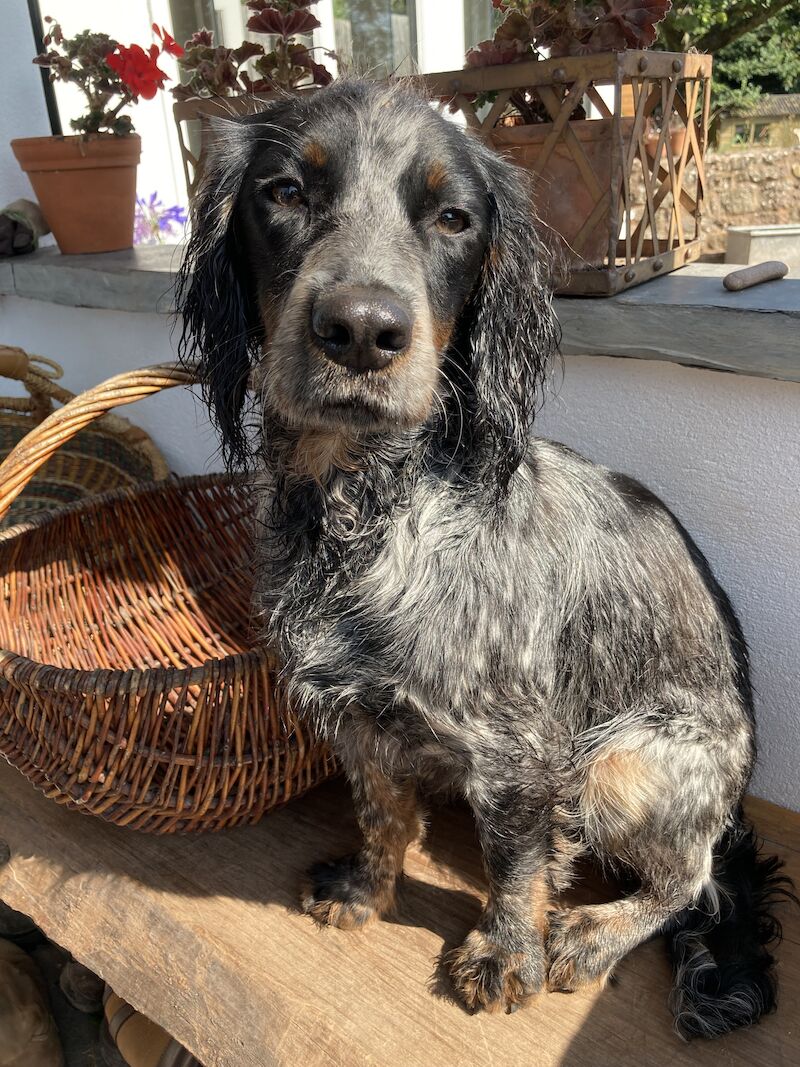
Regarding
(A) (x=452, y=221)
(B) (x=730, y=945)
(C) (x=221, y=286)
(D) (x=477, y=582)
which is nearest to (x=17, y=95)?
(C) (x=221, y=286)

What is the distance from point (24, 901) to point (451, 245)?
169 centimetres

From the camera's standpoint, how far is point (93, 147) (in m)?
3.15

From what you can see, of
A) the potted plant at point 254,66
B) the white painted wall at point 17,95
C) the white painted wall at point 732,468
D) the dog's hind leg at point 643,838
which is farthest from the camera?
the white painted wall at point 17,95

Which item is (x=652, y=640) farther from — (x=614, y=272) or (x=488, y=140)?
(x=488, y=140)

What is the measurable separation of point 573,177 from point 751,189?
4.50m

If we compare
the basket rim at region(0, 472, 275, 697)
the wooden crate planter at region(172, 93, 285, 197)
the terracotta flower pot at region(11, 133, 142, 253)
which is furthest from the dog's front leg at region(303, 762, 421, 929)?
the terracotta flower pot at region(11, 133, 142, 253)

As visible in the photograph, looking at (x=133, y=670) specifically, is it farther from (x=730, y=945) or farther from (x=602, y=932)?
(x=730, y=945)

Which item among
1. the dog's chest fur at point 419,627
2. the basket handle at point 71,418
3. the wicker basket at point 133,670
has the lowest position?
the wicker basket at point 133,670

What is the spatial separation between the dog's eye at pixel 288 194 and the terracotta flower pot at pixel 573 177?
2.46 ft

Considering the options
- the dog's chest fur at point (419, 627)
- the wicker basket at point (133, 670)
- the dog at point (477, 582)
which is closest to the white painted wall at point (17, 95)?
the wicker basket at point (133, 670)

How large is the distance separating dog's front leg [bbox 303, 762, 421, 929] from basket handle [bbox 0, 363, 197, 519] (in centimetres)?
92

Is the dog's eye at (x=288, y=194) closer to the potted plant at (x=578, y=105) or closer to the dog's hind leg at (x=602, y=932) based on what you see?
the potted plant at (x=578, y=105)

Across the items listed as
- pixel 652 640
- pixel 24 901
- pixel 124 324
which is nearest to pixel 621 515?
pixel 652 640

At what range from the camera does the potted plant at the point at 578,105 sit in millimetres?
1906
